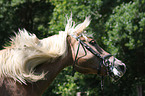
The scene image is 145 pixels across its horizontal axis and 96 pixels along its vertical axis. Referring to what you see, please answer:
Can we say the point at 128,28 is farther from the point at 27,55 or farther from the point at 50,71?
the point at 27,55

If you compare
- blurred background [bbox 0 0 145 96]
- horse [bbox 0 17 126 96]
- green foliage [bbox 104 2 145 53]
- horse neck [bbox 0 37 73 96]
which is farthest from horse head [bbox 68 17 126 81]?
green foliage [bbox 104 2 145 53]

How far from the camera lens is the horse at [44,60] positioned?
2.68m

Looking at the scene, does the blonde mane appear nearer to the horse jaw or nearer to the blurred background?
the horse jaw

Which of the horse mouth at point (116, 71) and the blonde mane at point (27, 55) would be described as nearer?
the blonde mane at point (27, 55)

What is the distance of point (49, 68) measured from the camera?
9.69ft

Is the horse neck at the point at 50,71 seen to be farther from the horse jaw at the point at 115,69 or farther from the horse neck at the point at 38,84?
the horse jaw at the point at 115,69

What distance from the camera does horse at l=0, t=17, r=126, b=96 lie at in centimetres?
268

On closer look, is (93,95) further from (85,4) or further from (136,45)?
(85,4)

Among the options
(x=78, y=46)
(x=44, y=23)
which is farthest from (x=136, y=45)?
(x=44, y=23)

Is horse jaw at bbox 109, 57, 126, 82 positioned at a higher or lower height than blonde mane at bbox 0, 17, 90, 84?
lower

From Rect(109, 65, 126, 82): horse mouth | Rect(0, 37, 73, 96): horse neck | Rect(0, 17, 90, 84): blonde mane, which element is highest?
Rect(0, 17, 90, 84): blonde mane

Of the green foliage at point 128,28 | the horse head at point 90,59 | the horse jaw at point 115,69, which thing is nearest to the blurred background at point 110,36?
the green foliage at point 128,28

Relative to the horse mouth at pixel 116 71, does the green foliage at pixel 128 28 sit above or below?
above

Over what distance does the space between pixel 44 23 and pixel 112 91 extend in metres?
6.34
